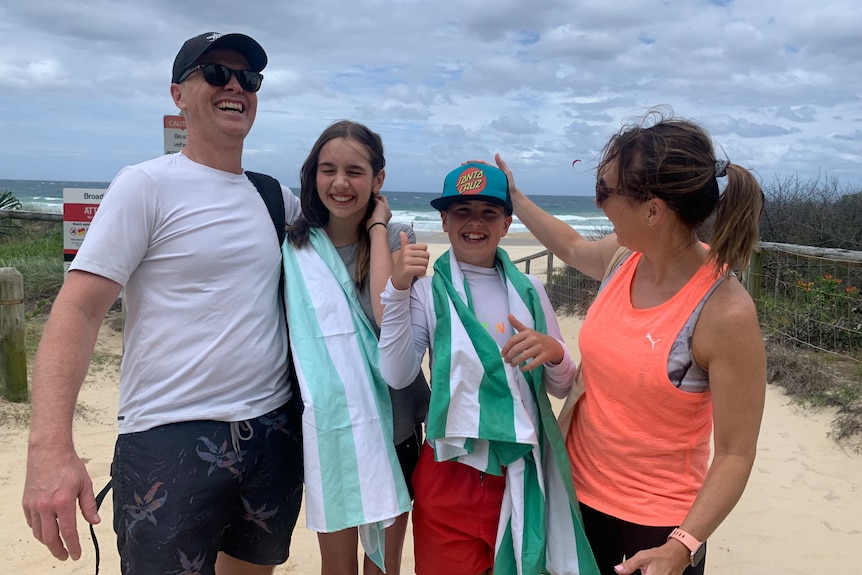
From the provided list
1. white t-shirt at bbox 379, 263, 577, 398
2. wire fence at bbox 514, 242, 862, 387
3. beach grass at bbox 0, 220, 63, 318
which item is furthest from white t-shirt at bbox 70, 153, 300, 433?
beach grass at bbox 0, 220, 63, 318

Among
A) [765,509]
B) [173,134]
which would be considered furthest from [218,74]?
[765,509]

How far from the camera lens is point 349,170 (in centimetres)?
224

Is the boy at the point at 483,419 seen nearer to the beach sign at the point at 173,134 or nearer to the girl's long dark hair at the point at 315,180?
the girl's long dark hair at the point at 315,180

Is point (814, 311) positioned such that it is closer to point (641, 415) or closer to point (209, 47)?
point (641, 415)

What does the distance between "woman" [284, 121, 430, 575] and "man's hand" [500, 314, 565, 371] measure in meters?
0.46

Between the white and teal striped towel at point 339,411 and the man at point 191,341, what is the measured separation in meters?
0.11

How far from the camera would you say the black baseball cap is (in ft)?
6.59

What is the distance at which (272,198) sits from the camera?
2189 millimetres

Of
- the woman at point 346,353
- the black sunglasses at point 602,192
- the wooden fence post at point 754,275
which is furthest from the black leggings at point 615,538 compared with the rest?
the wooden fence post at point 754,275

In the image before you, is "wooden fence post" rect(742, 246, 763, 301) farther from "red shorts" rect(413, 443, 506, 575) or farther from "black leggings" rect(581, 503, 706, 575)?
"red shorts" rect(413, 443, 506, 575)

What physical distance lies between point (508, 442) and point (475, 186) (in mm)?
831

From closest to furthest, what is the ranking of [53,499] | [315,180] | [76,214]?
[53,499] < [315,180] < [76,214]

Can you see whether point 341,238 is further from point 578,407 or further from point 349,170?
point 578,407

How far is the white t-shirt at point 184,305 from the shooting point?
1884 millimetres
